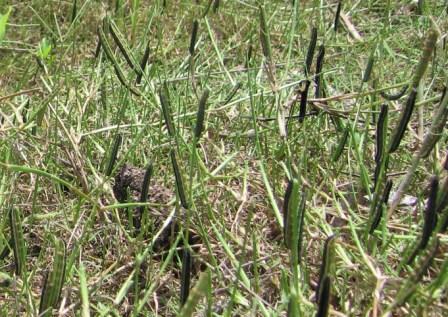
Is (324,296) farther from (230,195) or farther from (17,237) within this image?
(230,195)

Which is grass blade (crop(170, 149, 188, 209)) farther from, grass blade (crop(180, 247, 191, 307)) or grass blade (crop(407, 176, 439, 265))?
grass blade (crop(407, 176, 439, 265))

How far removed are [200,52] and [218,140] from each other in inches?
15.6

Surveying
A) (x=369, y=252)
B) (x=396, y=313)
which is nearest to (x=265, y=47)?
(x=369, y=252)

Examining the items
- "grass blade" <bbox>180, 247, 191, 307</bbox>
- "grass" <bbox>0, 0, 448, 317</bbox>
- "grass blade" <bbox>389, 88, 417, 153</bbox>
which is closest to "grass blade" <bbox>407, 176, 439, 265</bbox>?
"grass" <bbox>0, 0, 448, 317</bbox>

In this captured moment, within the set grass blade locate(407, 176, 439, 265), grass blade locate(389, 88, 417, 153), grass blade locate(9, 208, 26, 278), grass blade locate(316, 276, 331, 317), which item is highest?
grass blade locate(389, 88, 417, 153)

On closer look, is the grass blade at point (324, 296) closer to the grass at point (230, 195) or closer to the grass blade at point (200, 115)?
the grass at point (230, 195)

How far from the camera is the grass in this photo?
926 mm

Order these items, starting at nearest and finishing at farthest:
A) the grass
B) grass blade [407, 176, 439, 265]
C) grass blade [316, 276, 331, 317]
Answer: grass blade [316, 276, 331, 317]
grass blade [407, 176, 439, 265]
the grass

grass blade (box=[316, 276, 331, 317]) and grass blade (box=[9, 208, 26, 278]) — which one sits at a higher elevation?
grass blade (box=[316, 276, 331, 317])

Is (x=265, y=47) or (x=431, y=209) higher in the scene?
(x=265, y=47)

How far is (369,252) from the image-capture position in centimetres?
109

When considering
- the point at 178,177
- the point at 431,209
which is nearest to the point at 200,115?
the point at 178,177

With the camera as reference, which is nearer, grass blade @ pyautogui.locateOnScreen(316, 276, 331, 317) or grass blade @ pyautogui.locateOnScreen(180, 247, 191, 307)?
grass blade @ pyautogui.locateOnScreen(316, 276, 331, 317)

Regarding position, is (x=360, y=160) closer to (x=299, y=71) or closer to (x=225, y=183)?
(x=225, y=183)
